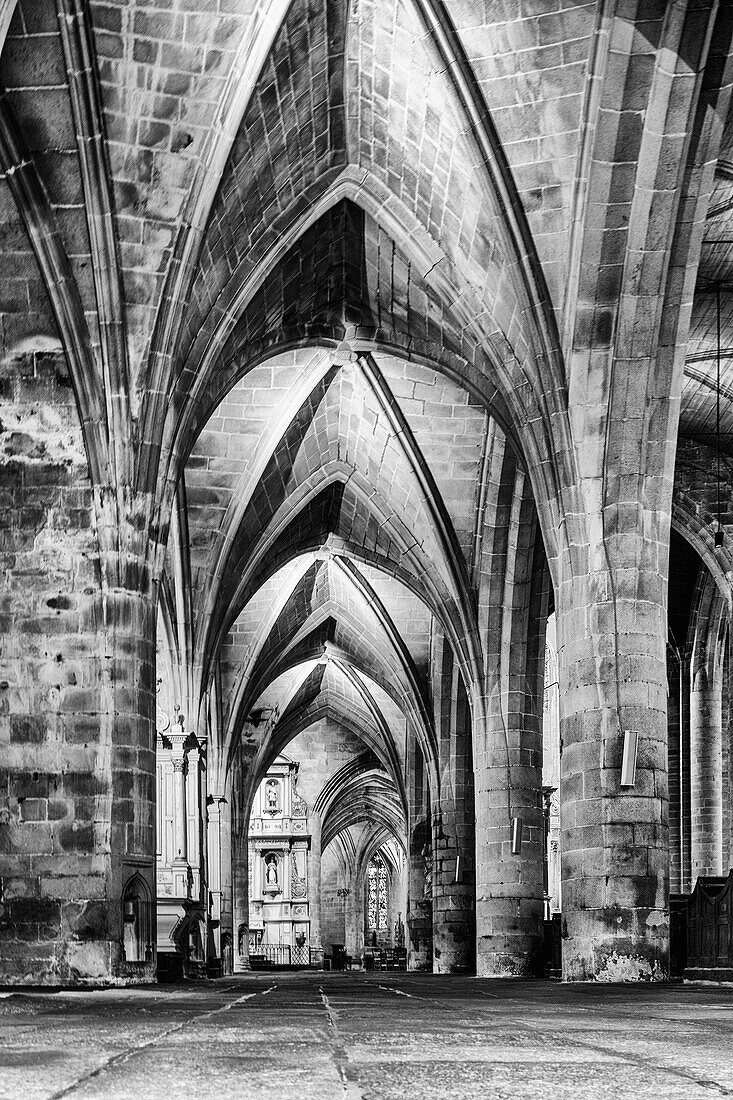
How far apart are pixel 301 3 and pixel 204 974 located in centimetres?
1470

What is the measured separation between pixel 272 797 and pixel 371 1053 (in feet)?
131

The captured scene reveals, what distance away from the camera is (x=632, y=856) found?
463 inches

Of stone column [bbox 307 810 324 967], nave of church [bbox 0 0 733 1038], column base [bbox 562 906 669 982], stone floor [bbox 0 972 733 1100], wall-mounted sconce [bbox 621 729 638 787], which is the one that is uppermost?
nave of church [bbox 0 0 733 1038]

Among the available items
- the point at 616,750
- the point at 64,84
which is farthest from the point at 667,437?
the point at 64,84

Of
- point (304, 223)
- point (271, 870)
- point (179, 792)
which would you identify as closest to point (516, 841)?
point (179, 792)

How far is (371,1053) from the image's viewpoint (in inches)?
147

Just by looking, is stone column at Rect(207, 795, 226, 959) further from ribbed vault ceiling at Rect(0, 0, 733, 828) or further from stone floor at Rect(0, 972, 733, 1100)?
stone floor at Rect(0, 972, 733, 1100)

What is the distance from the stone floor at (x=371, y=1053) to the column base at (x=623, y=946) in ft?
16.3

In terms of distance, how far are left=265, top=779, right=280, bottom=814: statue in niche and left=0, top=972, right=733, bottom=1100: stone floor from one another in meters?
36.6

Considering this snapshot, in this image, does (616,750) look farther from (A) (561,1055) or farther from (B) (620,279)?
(A) (561,1055)

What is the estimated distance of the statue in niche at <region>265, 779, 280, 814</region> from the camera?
42.9 meters

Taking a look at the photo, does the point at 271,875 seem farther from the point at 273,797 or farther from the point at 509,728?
the point at 509,728

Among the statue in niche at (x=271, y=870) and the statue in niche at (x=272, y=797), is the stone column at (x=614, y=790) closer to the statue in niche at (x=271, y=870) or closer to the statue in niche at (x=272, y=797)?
the statue in niche at (x=272, y=797)

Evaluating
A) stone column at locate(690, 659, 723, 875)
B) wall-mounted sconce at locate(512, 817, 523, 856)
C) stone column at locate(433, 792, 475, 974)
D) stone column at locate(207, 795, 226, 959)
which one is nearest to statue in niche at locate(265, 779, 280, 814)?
Result: stone column at locate(207, 795, 226, 959)
